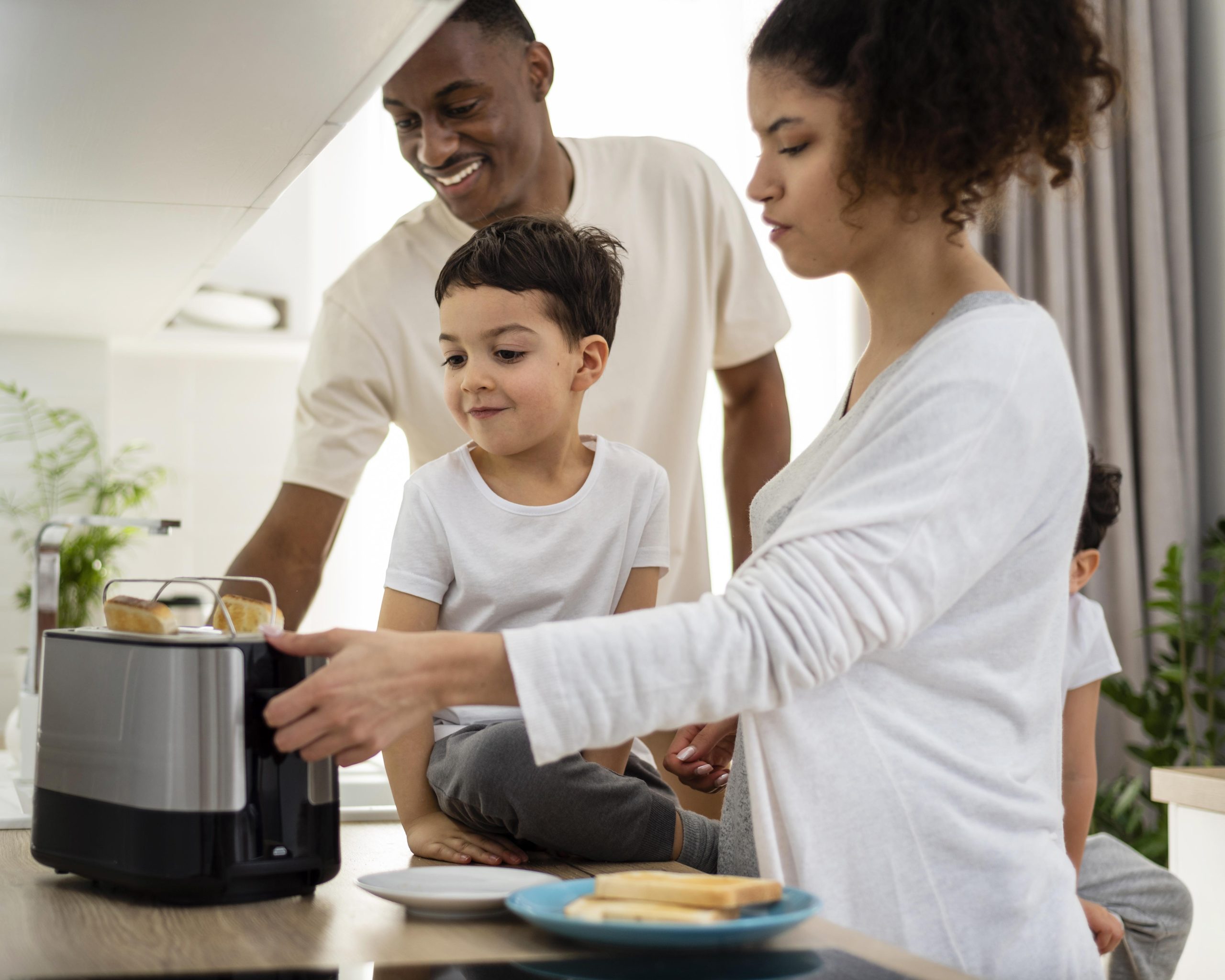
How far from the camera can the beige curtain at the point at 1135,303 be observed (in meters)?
2.93

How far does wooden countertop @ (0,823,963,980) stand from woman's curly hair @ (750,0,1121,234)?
47 cm

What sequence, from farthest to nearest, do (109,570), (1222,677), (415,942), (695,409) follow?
1. (1222,677)
2. (109,570)
3. (695,409)
4. (415,942)

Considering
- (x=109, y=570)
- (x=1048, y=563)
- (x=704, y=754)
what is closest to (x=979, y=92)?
(x=1048, y=563)

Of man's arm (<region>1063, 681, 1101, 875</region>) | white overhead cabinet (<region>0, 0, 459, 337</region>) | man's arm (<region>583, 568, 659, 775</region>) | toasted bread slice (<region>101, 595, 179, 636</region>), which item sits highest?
white overhead cabinet (<region>0, 0, 459, 337</region>)

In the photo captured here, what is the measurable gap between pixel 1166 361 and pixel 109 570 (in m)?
2.33

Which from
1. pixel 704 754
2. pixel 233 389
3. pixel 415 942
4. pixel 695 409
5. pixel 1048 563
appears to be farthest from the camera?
pixel 233 389

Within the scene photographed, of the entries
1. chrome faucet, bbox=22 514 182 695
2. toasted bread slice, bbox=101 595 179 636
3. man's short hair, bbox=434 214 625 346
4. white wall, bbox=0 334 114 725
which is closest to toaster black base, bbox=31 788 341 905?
toasted bread slice, bbox=101 595 179 636

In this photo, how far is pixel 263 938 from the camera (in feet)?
2.20

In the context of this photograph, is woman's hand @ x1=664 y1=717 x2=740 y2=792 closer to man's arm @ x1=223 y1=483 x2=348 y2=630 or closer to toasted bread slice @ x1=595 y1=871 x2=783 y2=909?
toasted bread slice @ x1=595 y1=871 x2=783 y2=909

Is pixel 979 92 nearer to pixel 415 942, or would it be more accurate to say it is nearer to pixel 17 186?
pixel 415 942

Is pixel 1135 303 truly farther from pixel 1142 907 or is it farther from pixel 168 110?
pixel 168 110

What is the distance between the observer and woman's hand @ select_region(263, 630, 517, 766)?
70 centimetres

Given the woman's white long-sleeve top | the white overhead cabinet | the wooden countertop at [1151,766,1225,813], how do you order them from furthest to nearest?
the wooden countertop at [1151,766,1225,813] → the white overhead cabinet → the woman's white long-sleeve top

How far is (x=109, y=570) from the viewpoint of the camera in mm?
2162
